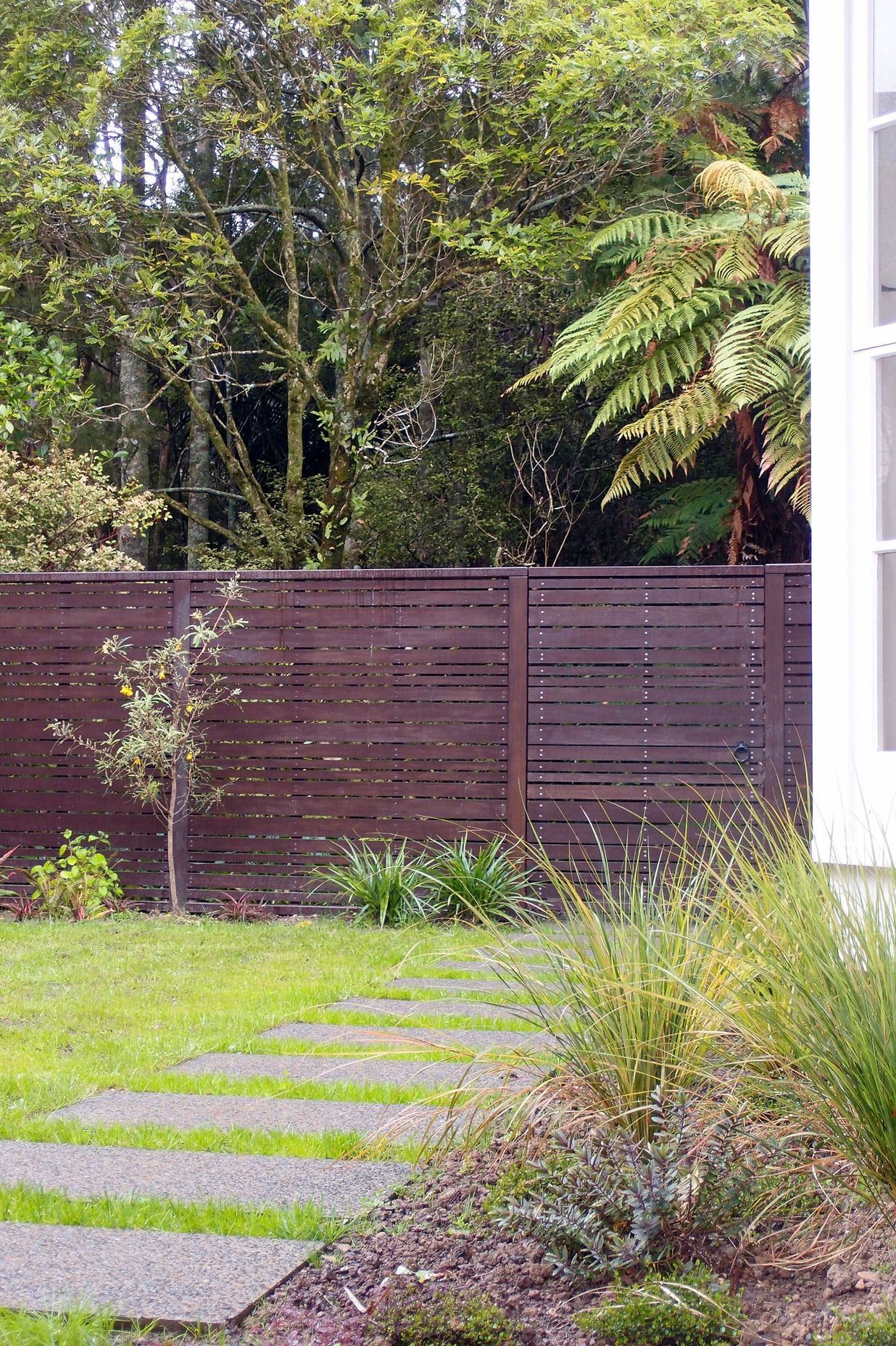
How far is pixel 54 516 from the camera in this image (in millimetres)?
9266

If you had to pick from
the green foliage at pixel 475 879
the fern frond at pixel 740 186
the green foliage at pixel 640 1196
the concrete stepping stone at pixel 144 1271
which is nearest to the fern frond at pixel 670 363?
the fern frond at pixel 740 186

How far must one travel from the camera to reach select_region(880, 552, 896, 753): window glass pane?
3197mm

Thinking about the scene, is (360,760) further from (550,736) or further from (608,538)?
(608,538)

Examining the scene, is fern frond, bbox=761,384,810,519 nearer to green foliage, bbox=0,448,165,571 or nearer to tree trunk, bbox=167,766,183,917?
tree trunk, bbox=167,766,183,917

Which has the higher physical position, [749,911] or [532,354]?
[532,354]

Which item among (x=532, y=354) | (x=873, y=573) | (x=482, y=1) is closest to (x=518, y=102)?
(x=482, y=1)

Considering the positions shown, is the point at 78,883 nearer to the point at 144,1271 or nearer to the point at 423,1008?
the point at 423,1008

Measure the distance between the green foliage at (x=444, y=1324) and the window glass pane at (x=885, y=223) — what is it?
8.40 feet

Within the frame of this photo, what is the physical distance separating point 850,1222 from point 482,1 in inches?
384

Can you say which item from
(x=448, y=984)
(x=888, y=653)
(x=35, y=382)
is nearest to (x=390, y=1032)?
(x=448, y=984)

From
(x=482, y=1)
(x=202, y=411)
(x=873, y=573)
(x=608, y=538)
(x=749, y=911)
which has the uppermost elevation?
(x=482, y=1)

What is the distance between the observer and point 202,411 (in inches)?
447

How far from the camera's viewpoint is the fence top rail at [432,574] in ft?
21.2

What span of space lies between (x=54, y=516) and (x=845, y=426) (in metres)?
7.12
